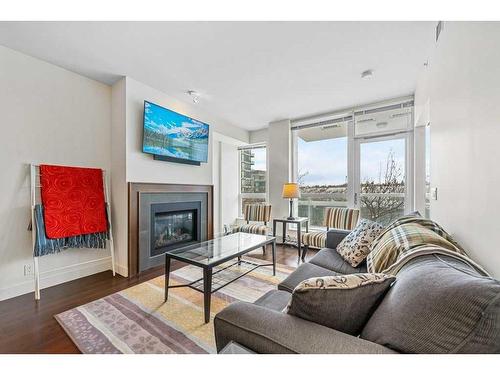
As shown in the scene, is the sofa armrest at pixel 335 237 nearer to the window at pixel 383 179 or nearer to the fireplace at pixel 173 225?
the window at pixel 383 179

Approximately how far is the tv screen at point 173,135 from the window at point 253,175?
1.63 meters

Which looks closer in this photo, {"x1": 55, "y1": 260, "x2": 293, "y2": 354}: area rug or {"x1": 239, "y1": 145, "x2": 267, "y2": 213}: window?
{"x1": 55, "y1": 260, "x2": 293, "y2": 354}: area rug

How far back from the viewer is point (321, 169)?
4.09 meters

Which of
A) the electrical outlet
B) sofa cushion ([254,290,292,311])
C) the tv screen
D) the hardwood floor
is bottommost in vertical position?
the hardwood floor

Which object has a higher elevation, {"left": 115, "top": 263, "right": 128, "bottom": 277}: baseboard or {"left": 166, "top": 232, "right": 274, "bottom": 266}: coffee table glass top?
{"left": 166, "top": 232, "right": 274, "bottom": 266}: coffee table glass top

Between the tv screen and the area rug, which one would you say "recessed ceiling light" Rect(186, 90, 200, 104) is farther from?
the area rug

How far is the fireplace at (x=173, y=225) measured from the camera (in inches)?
120

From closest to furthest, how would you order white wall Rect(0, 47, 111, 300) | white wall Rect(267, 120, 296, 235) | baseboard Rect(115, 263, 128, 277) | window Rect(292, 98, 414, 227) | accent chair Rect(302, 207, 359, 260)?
1. white wall Rect(0, 47, 111, 300)
2. baseboard Rect(115, 263, 128, 277)
3. accent chair Rect(302, 207, 359, 260)
4. window Rect(292, 98, 414, 227)
5. white wall Rect(267, 120, 296, 235)

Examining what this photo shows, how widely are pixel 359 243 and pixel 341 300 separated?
134 centimetres

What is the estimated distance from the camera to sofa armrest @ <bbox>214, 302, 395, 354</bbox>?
72 cm

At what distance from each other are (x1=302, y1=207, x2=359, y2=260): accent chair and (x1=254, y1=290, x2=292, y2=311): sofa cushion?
1.70 metres

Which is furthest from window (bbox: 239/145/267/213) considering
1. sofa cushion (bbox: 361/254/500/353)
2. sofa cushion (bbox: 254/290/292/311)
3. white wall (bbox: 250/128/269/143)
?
sofa cushion (bbox: 361/254/500/353)
